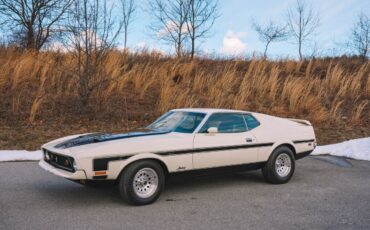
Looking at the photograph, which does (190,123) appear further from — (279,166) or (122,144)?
(279,166)

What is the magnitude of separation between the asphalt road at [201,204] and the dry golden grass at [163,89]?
603 cm

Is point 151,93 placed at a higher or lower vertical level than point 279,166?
higher

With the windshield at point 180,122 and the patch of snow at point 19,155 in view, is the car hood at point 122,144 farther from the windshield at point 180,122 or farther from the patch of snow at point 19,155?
the patch of snow at point 19,155

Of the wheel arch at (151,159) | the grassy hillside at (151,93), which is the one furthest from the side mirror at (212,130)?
the grassy hillside at (151,93)

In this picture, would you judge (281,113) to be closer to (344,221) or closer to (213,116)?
(213,116)

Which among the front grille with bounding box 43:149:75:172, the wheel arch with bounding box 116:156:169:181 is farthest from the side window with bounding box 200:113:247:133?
the front grille with bounding box 43:149:75:172

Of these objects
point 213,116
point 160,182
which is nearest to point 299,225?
point 160,182

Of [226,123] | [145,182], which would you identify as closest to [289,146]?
[226,123]

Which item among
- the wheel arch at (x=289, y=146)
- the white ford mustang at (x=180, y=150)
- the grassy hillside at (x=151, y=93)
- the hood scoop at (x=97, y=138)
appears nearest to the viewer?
the white ford mustang at (x=180, y=150)

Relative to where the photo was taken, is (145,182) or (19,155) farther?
(19,155)

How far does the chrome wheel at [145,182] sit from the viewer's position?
5.83 meters

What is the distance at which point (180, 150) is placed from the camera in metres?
6.20

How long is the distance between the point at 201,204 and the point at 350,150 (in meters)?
6.24

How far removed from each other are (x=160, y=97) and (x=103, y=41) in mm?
3187
